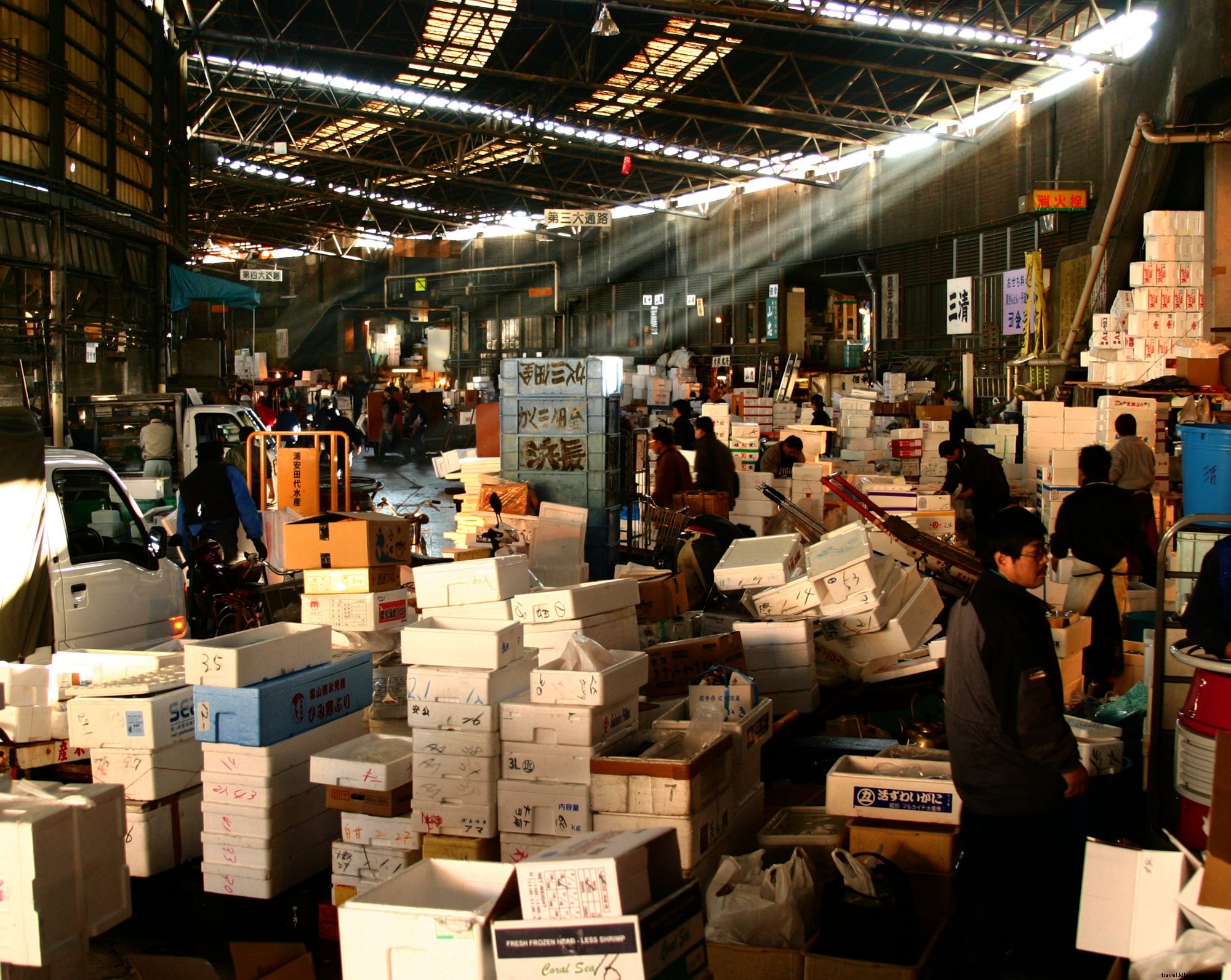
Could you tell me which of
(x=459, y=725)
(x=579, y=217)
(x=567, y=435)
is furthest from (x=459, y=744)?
(x=579, y=217)

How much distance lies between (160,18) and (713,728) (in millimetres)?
20731

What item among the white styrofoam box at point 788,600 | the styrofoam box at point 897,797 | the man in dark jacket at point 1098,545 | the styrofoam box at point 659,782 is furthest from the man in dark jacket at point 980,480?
the styrofoam box at point 659,782

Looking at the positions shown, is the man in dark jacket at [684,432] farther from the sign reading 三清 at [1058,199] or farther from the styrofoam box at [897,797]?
the styrofoam box at [897,797]

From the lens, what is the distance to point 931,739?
5.86 meters

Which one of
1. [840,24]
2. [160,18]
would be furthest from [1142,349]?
[160,18]

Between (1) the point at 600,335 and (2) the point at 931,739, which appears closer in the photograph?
(2) the point at 931,739

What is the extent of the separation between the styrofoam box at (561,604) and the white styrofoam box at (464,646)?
2.83ft

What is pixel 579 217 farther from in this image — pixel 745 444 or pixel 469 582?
pixel 469 582

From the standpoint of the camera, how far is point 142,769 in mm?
5117

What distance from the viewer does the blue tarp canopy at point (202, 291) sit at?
73.0 feet

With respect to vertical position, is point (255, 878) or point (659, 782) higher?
point (659, 782)

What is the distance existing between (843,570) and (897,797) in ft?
8.63

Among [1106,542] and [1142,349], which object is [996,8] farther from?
[1106,542]

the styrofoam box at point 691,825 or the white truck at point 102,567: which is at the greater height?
the white truck at point 102,567
